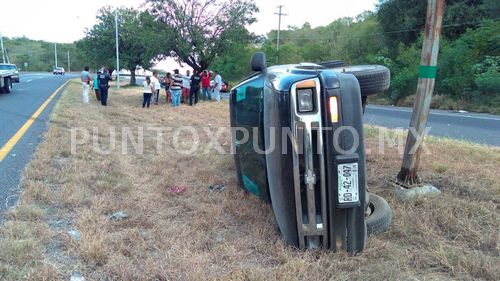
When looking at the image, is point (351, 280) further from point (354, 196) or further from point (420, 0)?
point (420, 0)

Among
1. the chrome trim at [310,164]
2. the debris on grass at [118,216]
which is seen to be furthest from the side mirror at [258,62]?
the debris on grass at [118,216]

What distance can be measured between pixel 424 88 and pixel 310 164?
254cm

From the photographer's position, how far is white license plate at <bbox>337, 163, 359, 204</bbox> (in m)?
2.87

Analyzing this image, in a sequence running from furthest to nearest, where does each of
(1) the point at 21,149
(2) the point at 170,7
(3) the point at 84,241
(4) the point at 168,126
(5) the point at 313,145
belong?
(2) the point at 170,7 → (4) the point at 168,126 → (1) the point at 21,149 → (3) the point at 84,241 → (5) the point at 313,145

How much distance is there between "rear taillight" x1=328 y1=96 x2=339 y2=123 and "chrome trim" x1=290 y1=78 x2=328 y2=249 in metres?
0.08

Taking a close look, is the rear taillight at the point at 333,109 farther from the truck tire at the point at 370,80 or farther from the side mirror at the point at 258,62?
the side mirror at the point at 258,62

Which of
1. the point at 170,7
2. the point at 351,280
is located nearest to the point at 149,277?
the point at 351,280

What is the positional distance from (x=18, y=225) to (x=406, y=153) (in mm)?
4075

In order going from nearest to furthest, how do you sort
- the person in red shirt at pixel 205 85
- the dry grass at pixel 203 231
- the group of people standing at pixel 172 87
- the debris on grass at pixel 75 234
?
the dry grass at pixel 203 231, the debris on grass at pixel 75 234, the group of people standing at pixel 172 87, the person in red shirt at pixel 205 85

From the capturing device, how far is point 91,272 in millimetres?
2799

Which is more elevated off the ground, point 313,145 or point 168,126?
point 313,145

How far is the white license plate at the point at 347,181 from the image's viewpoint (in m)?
2.87

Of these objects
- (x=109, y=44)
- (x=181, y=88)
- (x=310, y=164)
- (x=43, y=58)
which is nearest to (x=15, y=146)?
(x=310, y=164)

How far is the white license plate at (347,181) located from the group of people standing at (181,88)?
47.9 feet
